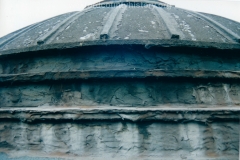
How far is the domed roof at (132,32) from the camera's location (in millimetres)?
3617

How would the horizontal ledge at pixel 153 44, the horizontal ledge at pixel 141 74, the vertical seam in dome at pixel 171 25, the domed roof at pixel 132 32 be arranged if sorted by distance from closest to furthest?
1. the horizontal ledge at pixel 141 74
2. the horizontal ledge at pixel 153 44
3. the domed roof at pixel 132 32
4. the vertical seam in dome at pixel 171 25

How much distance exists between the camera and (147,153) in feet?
9.73

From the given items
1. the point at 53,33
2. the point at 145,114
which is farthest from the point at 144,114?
the point at 53,33

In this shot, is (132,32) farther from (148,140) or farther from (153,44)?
(148,140)

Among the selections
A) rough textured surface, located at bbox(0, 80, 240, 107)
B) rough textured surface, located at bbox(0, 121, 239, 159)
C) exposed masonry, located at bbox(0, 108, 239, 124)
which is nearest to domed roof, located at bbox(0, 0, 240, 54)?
rough textured surface, located at bbox(0, 80, 240, 107)

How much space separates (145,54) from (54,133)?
182cm

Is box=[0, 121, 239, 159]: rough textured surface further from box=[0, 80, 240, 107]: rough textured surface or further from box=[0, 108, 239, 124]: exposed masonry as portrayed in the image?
box=[0, 80, 240, 107]: rough textured surface

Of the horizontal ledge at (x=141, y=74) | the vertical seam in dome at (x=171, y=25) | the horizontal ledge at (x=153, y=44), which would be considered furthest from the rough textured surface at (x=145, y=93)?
the vertical seam in dome at (x=171, y=25)

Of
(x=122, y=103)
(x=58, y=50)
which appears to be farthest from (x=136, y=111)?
(x=58, y=50)

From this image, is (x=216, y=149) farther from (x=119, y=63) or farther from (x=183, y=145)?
(x=119, y=63)

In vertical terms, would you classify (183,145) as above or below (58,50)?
below

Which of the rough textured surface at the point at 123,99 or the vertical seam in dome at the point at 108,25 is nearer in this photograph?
the rough textured surface at the point at 123,99

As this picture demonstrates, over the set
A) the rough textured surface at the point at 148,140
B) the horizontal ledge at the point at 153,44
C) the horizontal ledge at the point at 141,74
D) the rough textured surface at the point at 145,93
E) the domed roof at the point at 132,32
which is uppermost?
the domed roof at the point at 132,32

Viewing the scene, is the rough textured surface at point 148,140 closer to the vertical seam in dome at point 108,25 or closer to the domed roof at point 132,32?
the domed roof at point 132,32
